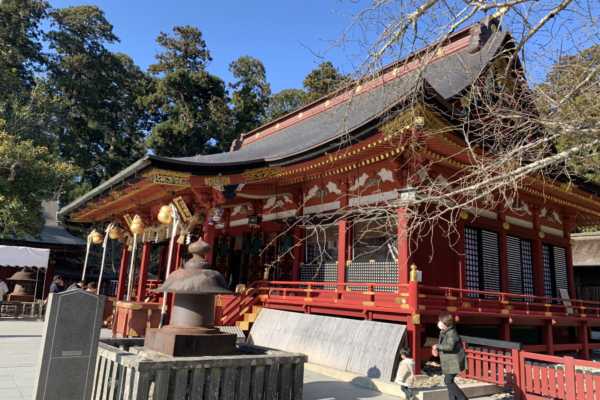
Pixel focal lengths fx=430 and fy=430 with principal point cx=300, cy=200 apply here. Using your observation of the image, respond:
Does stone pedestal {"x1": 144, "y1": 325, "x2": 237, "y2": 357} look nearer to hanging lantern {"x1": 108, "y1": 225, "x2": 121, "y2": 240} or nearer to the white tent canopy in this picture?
hanging lantern {"x1": 108, "y1": 225, "x2": 121, "y2": 240}

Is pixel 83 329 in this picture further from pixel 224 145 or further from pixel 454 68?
pixel 224 145

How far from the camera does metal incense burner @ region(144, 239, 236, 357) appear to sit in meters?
4.90

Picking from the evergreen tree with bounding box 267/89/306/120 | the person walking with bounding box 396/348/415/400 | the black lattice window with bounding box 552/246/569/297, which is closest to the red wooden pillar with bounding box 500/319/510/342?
the person walking with bounding box 396/348/415/400

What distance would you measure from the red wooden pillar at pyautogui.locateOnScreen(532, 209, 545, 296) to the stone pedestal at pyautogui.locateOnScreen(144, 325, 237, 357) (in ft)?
35.2

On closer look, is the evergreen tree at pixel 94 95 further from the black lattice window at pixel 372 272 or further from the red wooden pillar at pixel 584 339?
the red wooden pillar at pixel 584 339

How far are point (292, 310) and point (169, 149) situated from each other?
2677 centimetres

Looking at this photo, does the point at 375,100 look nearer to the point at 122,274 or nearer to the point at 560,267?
the point at 560,267

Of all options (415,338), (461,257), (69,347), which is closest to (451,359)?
(415,338)

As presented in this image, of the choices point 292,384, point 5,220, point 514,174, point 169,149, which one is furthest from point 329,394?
point 169,149

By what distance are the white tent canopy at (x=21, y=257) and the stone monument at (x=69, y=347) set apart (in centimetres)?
1665

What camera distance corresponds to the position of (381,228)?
1076cm

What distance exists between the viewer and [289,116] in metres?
20.3

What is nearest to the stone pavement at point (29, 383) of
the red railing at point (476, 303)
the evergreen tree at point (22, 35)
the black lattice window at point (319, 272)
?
the red railing at point (476, 303)

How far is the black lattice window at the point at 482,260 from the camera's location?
11.0 meters
